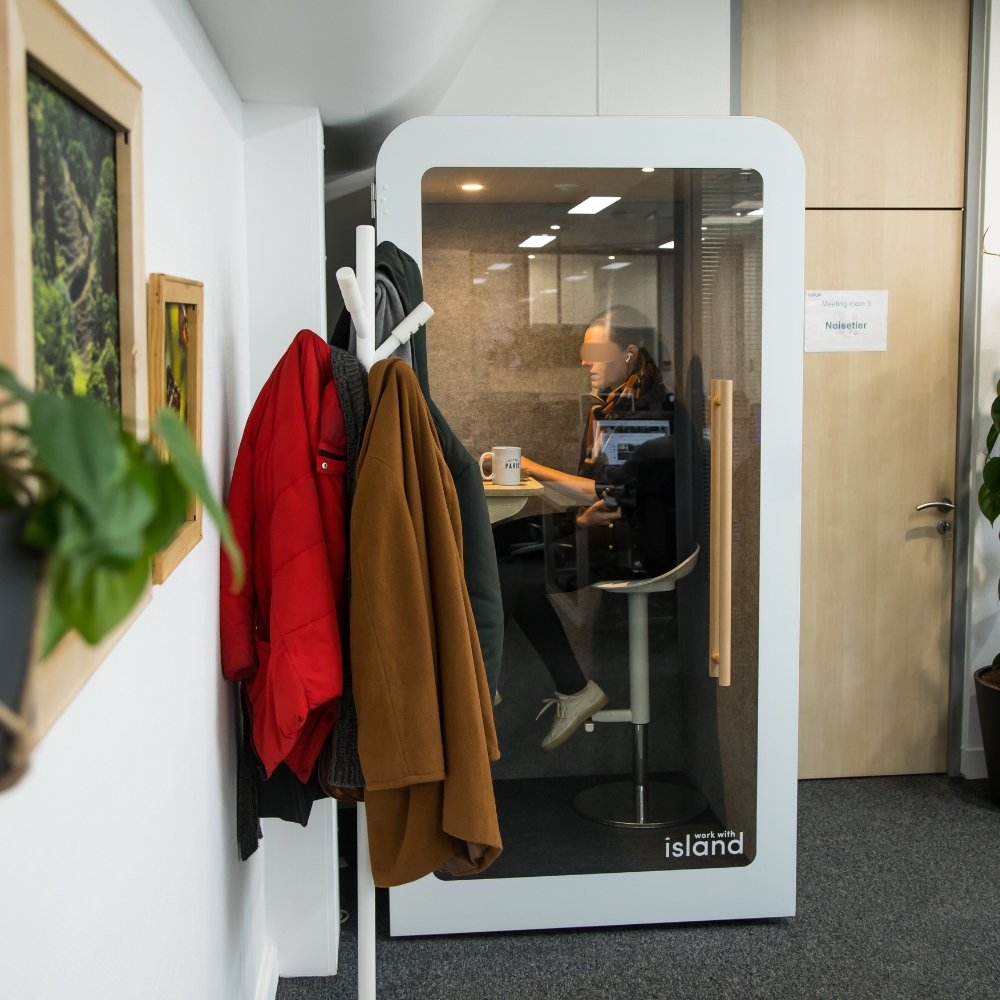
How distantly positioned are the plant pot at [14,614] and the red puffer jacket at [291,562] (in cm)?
100

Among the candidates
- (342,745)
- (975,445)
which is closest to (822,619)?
(975,445)

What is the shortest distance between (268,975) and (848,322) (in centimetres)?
264

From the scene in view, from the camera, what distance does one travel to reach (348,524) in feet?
5.50

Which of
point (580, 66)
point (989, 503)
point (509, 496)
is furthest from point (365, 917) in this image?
point (989, 503)

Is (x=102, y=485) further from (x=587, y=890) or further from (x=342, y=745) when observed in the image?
(x=587, y=890)

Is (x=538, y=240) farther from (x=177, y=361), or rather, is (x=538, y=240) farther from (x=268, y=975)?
(x=268, y=975)

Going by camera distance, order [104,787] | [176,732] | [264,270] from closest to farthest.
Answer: [104,787], [176,732], [264,270]

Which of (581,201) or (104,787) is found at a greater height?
(581,201)

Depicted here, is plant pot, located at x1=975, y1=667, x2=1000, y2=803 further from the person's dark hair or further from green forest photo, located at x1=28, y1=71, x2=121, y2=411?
green forest photo, located at x1=28, y1=71, x2=121, y2=411

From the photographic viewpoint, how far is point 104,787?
38.3 inches

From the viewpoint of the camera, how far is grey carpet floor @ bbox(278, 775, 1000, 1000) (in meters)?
2.14

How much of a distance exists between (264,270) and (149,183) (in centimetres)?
91

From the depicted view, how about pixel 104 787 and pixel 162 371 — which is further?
pixel 162 371

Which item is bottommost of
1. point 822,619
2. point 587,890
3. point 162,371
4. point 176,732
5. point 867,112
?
point 587,890
